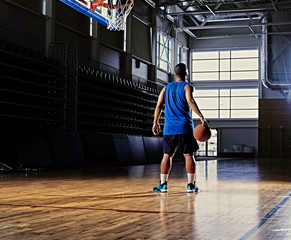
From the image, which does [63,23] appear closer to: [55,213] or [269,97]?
[55,213]

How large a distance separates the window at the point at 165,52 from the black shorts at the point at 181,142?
2423 cm

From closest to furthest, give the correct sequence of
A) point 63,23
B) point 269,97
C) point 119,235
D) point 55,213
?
point 119,235 < point 55,213 < point 63,23 < point 269,97

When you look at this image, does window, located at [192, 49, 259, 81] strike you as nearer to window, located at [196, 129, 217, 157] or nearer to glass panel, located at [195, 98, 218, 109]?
glass panel, located at [195, 98, 218, 109]

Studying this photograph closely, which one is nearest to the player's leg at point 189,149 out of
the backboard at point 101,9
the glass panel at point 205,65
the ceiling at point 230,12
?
the backboard at point 101,9

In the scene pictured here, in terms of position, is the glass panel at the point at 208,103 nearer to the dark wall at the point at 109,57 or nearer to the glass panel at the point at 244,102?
the glass panel at the point at 244,102

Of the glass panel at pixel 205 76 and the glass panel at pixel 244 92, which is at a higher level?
the glass panel at pixel 205 76

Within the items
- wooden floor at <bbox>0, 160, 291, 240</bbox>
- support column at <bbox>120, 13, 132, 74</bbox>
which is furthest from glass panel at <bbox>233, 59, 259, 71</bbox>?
wooden floor at <bbox>0, 160, 291, 240</bbox>

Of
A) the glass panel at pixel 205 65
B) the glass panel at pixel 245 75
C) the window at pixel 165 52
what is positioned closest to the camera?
the window at pixel 165 52

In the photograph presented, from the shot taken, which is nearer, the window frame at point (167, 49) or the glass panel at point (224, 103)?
the window frame at point (167, 49)

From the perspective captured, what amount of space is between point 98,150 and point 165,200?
469 inches

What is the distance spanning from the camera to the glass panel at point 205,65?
3691 cm

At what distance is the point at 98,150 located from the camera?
57.9 feet

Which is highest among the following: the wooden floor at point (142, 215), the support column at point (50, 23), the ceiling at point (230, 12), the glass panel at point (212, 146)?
the ceiling at point (230, 12)

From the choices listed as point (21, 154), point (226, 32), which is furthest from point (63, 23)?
point (226, 32)
